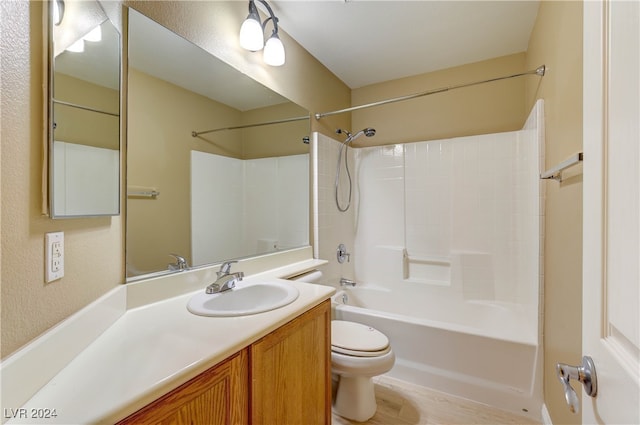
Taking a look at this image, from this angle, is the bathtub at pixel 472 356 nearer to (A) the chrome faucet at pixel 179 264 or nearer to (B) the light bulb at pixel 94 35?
(A) the chrome faucet at pixel 179 264

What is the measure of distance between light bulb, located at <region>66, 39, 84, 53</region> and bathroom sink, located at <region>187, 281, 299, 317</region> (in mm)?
879

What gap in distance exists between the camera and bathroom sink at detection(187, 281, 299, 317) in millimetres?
1098

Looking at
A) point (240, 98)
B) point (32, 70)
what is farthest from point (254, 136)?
point (32, 70)

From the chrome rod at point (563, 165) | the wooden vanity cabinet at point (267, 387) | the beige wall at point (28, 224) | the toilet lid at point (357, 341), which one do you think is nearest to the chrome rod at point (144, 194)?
the beige wall at point (28, 224)

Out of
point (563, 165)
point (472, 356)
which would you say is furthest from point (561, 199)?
point (472, 356)

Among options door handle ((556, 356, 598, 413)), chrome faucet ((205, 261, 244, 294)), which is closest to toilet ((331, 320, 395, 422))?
chrome faucet ((205, 261, 244, 294))

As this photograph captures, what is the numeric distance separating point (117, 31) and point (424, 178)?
2363mm

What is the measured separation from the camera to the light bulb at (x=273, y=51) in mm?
1660

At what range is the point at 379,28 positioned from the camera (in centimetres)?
195

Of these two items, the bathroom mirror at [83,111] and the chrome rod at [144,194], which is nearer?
the bathroom mirror at [83,111]

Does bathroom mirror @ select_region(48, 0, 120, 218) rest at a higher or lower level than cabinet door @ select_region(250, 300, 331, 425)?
higher

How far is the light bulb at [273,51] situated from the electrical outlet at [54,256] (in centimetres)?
145

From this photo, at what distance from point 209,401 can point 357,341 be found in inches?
41.9

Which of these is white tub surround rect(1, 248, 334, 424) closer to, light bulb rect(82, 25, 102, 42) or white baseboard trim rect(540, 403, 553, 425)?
light bulb rect(82, 25, 102, 42)
